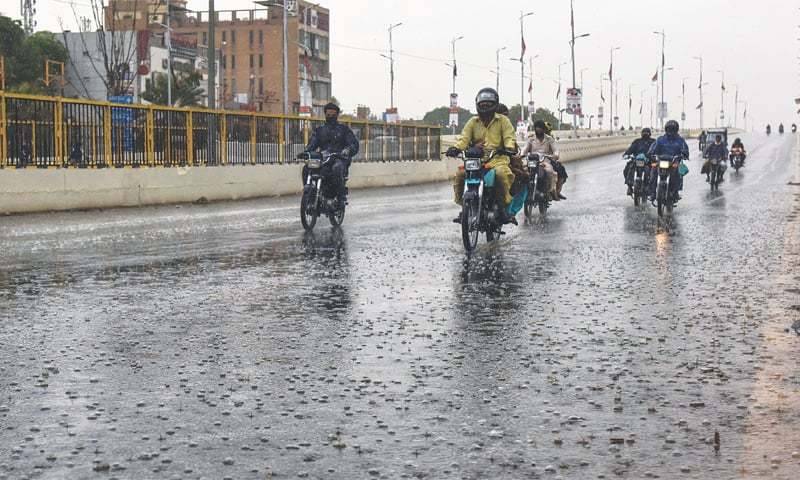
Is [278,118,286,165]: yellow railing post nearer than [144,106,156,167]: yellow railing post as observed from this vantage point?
No

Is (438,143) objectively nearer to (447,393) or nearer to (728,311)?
(728,311)

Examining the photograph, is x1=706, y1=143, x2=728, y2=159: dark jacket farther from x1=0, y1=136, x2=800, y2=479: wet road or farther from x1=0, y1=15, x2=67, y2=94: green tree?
x1=0, y1=15, x2=67, y2=94: green tree

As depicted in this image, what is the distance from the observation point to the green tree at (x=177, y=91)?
102375mm

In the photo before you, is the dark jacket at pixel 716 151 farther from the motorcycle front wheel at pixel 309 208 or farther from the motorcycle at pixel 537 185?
the motorcycle front wheel at pixel 309 208

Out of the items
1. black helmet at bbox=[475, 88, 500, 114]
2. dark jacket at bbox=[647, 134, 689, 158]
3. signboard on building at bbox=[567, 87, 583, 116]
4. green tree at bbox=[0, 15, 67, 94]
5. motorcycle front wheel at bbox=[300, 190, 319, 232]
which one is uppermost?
green tree at bbox=[0, 15, 67, 94]

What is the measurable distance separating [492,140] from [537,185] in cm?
702

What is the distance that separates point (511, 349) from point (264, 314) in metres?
2.13

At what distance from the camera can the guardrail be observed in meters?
21.7

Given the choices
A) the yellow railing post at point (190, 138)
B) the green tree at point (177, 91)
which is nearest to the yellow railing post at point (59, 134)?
the yellow railing post at point (190, 138)

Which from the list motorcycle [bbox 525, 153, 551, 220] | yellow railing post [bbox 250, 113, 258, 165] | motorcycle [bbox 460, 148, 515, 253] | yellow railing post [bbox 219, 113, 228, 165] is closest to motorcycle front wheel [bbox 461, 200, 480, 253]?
motorcycle [bbox 460, 148, 515, 253]

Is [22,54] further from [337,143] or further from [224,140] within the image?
[337,143]

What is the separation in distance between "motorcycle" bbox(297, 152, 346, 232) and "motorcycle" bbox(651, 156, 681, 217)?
6068 mm

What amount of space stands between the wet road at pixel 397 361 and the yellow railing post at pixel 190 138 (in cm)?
1212

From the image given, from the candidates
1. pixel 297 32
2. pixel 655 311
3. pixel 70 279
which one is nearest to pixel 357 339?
pixel 655 311
